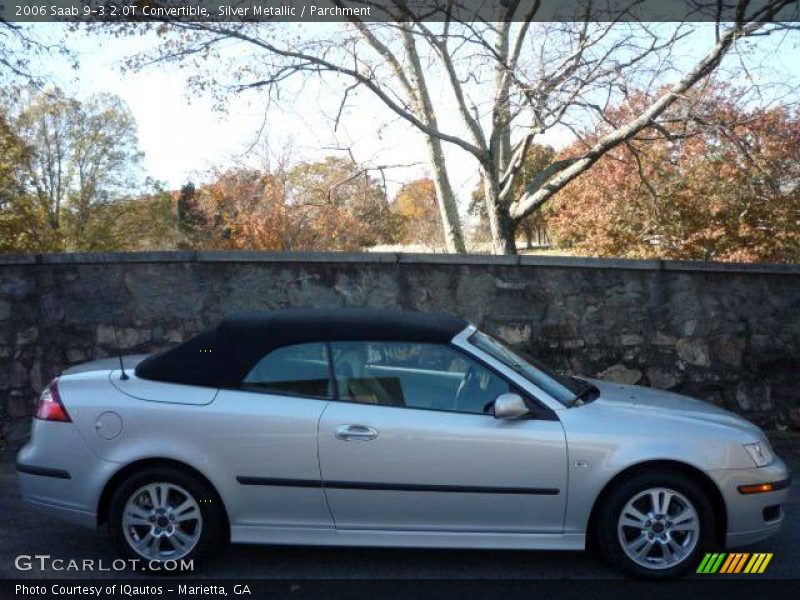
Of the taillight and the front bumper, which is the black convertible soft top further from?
the front bumper

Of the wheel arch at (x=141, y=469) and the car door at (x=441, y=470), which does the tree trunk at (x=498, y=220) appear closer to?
the car door at (x=441, y=470)

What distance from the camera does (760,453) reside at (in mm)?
4688

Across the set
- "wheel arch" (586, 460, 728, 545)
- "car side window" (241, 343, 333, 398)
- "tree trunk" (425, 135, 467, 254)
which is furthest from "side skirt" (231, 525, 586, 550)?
"tree trunk" (425, 135, 467, 254)

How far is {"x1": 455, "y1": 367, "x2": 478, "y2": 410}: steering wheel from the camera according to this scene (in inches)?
182

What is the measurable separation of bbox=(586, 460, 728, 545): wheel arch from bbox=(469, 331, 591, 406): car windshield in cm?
49

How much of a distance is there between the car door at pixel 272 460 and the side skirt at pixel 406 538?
0.15 ft

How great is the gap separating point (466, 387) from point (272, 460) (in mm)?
1128

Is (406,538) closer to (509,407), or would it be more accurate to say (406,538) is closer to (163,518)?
(509,407)

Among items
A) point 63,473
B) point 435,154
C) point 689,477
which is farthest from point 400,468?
point 435,154

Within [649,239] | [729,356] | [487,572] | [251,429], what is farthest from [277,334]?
[649,239]

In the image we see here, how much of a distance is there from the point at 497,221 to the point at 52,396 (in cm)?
801

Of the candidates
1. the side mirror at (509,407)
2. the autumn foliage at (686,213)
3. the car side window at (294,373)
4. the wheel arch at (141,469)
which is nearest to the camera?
the side mirror at (509,407)

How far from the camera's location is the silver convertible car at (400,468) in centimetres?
447

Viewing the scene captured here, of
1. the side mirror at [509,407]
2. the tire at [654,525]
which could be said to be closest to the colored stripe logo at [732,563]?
the tire at [654,525]
